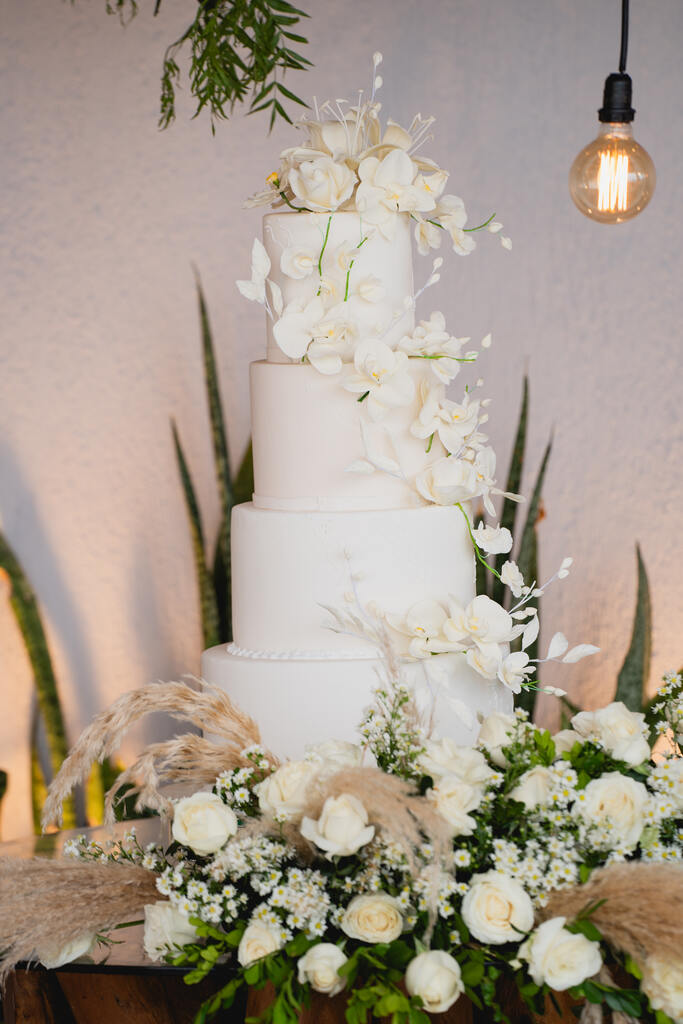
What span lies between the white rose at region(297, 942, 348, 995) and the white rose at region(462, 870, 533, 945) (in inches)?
4.5

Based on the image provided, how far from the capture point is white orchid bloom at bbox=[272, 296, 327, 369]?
51.6 inches

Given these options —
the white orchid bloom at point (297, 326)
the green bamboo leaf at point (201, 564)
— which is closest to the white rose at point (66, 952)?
the white orchid bloom at point (297, 326)

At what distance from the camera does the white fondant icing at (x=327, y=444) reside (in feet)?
4.49

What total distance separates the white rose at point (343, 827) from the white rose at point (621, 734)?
0.88 feet

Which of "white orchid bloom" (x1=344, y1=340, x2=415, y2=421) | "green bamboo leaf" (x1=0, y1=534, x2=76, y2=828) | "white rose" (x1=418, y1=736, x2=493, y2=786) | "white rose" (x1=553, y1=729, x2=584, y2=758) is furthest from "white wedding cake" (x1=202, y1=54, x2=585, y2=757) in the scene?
"green bamboo leaf" (x1=0, y1=534, x2=76, y2=828)

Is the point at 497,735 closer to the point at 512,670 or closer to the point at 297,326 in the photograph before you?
the point at 512,670

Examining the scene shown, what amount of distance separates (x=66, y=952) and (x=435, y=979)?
38 cm

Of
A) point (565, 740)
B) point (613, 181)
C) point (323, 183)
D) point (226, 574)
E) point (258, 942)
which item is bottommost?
point (226, 574)

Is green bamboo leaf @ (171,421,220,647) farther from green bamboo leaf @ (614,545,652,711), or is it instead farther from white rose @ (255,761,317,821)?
white rose @ (255,761,317,821)

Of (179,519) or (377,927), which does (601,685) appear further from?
(377,927)

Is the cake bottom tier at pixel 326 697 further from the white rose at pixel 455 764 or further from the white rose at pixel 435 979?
the white rose at pixel 435 979

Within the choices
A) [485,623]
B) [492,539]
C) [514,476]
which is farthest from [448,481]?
[514,476]

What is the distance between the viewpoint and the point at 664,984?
873 mm

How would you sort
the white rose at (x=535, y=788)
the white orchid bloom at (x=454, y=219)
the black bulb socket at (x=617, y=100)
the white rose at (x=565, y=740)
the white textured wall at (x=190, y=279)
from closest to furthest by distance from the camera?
the white rose at (x=535, y=788), the white rose at (x=565, y=740), the white orchid bloom at (x=454, y=219), the black bulb socket at (x=617, y=100), the white textured wall at (x=190, y=279)
